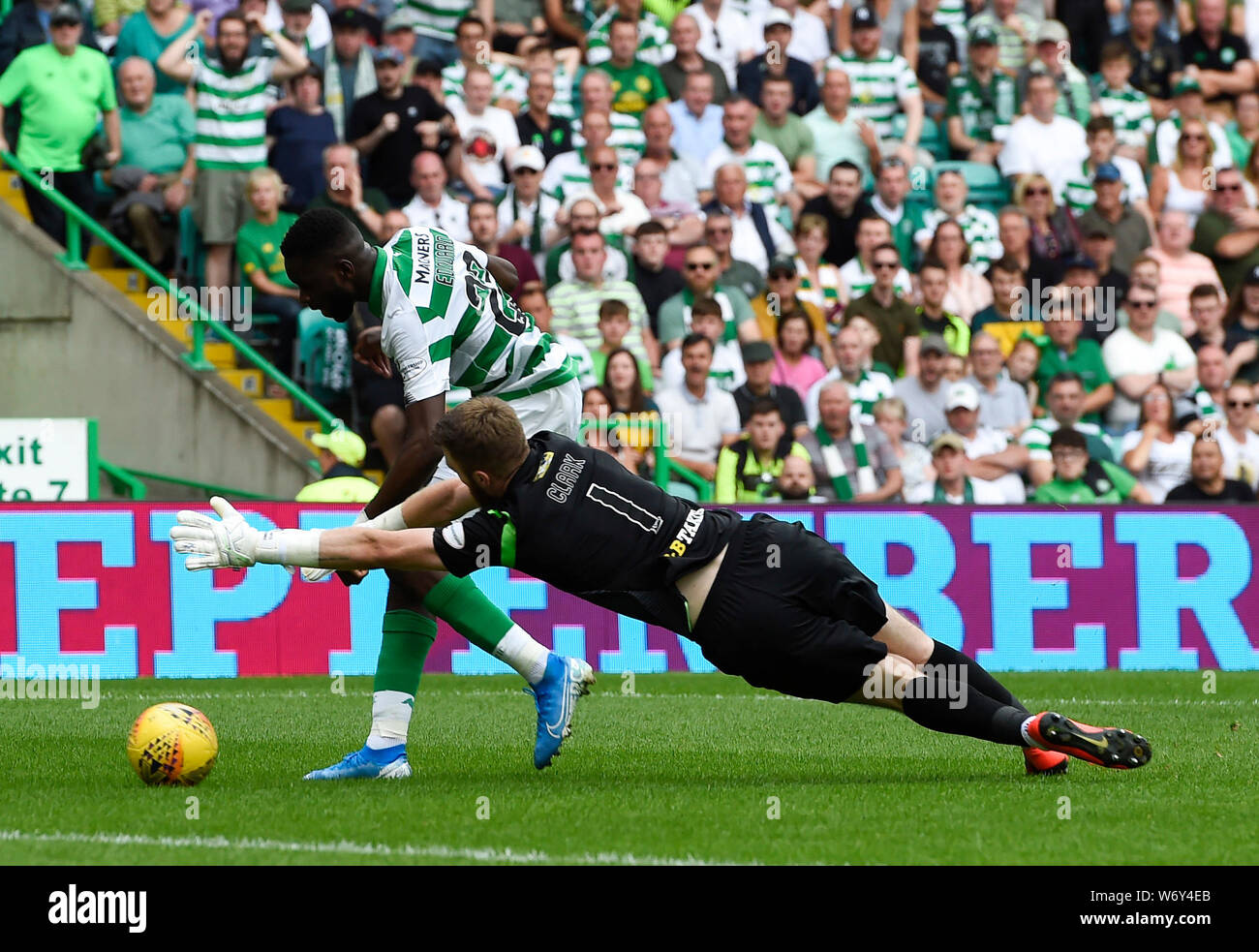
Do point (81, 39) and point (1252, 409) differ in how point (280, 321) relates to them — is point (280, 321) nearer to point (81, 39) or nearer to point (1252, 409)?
point (81, 39)

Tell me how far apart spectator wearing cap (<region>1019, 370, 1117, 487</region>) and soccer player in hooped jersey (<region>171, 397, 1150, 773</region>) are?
26.2ft

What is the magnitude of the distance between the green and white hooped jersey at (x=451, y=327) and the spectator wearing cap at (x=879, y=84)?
10852 millimetres

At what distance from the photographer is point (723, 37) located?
1836 cm

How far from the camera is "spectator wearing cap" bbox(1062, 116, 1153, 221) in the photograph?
58.5 ft

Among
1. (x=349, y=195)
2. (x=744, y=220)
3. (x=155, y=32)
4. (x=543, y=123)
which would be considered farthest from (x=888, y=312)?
(x=155, y=32)

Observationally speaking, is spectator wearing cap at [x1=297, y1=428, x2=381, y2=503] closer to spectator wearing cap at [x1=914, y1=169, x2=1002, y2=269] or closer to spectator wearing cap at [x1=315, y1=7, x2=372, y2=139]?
spectator wearing cap at [x1=315, y1=7, x2=372, y2=139]

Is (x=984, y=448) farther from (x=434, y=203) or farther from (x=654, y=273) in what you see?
(x=434, y=203)

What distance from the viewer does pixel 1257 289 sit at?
16.7m

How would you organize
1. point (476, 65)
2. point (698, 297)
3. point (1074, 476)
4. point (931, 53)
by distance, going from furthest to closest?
1. point (931, 53)
2. point (476, 65)
3. point (698, 297)
4. point (1074, 476)

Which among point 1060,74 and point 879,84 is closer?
point 879,84

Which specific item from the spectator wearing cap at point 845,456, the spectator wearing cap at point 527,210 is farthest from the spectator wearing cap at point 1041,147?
the spectator wearing cap at point 527,210

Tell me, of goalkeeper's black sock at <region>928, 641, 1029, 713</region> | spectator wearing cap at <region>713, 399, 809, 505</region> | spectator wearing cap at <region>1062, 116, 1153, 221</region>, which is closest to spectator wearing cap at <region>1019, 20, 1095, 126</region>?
spectator wearing cap at <region>1062, 116, 1153, 221</region>

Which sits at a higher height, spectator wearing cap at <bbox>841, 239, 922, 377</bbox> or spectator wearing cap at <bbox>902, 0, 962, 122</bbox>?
spectator wearing cap at <bbox>902, 0, 962, 122</bbox>

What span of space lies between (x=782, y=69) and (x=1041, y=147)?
256 cm
